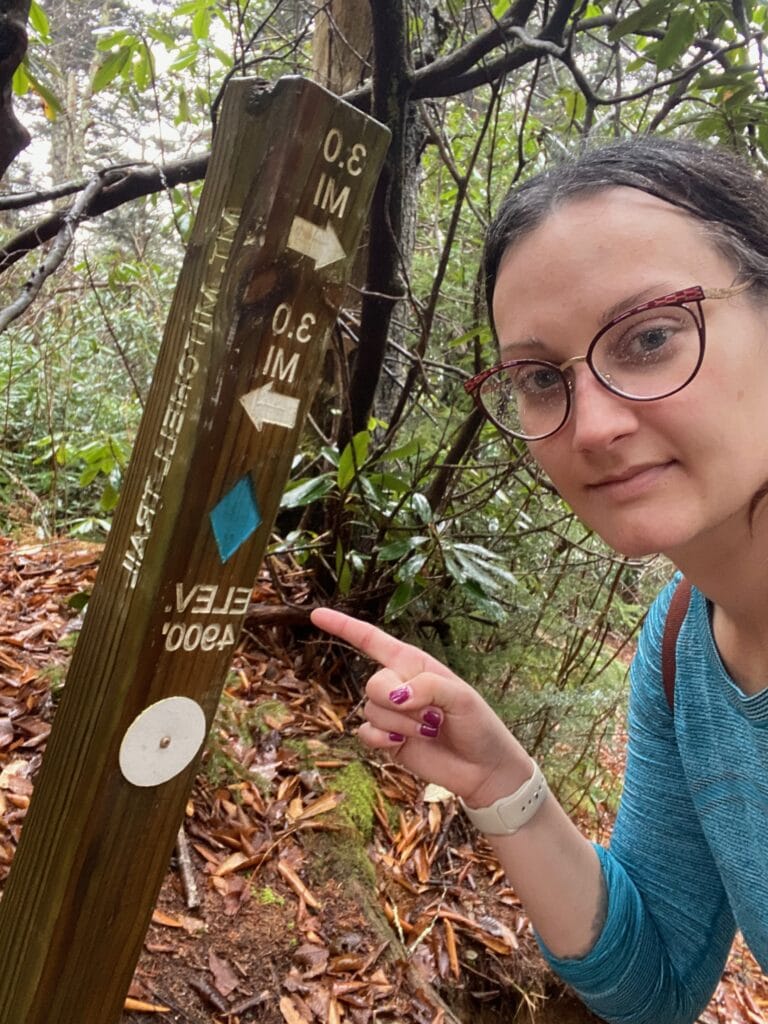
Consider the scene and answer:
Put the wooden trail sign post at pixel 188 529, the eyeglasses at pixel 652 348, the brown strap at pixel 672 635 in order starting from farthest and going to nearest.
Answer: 1. the brown strap at pixel 672 635
2. the wooden trail sign post at pixel 188 529
3. the eyeglasses at pixel 652 348

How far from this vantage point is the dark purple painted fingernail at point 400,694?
1079 mm

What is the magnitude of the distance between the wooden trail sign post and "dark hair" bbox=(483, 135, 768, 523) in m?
0.28

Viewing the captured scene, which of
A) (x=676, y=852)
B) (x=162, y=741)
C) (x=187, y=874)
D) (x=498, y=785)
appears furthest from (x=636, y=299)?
(x=187, y=874)

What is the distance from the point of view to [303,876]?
208 centimetres

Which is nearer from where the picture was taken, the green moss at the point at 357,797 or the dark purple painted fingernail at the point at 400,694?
the dark purple painted fingernail at the point at 400,694

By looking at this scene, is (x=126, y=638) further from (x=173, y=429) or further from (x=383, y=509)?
(x=383, y=509)

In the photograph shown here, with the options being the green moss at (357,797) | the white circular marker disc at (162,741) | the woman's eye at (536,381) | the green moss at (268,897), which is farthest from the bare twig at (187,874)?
the woman's eye at (536,381)

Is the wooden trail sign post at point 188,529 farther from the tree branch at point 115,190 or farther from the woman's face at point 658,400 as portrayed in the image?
the tree branch at point 115,190

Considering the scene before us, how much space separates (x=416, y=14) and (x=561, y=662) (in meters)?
2.79

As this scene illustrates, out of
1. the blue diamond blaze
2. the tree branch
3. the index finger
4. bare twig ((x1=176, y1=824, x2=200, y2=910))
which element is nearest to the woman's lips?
the index finger

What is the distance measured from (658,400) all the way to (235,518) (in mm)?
626

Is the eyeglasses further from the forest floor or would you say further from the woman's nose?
the forest floor

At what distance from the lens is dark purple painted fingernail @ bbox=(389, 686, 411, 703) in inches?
42.5

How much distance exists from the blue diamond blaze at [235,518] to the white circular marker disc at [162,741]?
0.82 feet
